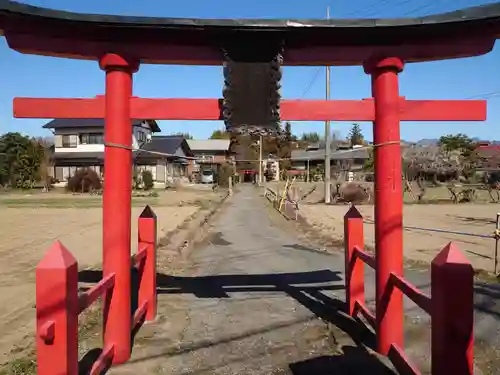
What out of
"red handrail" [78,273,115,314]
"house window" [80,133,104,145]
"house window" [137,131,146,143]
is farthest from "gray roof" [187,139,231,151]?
"red handrail" [78,273,115,314]

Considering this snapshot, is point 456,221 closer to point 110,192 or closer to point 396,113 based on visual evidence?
point 396,113

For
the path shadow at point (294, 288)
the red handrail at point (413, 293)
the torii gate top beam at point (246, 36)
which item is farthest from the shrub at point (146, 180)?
the red handrail at point (413, 293)

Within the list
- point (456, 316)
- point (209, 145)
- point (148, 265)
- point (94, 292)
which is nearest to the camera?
point (456, 316)

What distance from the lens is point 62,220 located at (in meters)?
17.3

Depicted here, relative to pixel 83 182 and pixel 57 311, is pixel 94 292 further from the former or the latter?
pixel 83 182

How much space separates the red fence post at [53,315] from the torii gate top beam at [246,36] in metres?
2.20

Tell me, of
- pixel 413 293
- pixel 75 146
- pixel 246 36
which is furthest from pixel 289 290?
pixel 75 146

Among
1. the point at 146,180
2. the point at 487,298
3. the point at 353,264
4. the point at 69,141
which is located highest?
the point at 69,141

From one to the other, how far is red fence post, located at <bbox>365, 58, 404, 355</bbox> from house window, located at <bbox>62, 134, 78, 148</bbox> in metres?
43.3

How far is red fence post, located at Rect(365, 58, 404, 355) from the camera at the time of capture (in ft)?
12.9

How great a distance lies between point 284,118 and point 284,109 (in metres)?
0.09

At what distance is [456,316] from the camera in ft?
8.38

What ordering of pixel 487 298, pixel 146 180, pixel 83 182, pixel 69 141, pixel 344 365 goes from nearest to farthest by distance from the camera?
pixel 344 365 < pixel 487 298 < pixel 83 182 < pixel 146 180 < pixel 69 141

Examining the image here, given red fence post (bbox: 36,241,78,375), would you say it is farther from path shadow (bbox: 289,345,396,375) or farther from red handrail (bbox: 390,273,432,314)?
red handrail (bbox: 390,273,432,314)
